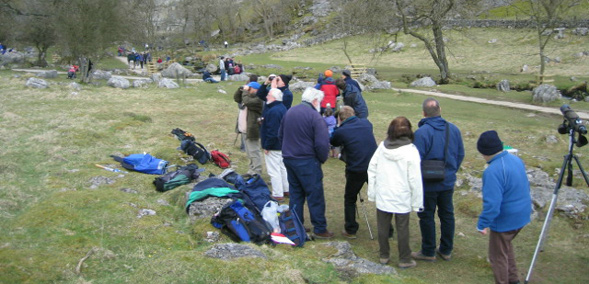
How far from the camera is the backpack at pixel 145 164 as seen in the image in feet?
34.9

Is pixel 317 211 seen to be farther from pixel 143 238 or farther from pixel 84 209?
pixel 84 209

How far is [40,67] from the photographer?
40406 millimetres

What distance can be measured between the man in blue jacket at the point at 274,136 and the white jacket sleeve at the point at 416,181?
3.45 meters

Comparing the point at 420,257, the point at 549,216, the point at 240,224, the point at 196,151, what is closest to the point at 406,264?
the point at 420,257

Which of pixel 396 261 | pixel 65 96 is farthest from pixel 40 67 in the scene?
pixel 396 261

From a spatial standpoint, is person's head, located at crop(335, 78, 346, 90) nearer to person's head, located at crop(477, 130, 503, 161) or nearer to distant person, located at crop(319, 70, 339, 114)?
distant person, located at crop(319, 70, 339, 114)

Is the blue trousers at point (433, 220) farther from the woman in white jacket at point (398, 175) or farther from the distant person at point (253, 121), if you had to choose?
the distant person at point (253, 121)

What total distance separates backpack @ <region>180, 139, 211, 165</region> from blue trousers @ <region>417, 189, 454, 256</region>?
254 inches

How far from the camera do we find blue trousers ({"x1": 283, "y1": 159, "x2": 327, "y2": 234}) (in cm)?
726

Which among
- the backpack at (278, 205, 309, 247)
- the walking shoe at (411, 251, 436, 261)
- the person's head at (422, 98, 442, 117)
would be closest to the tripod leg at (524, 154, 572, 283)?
the walking shoe at (411, 251, 436, 261)

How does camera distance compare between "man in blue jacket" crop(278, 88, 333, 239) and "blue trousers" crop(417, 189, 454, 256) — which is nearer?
"blue trousers" crop(417, 189, 454, 256)

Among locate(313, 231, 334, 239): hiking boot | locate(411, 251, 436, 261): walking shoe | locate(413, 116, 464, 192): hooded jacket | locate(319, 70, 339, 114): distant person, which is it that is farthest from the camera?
locate(319, 70, 339, 114): distant person

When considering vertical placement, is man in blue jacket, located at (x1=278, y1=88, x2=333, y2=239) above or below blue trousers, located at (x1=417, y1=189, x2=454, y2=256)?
above

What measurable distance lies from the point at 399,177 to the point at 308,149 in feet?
5.10
